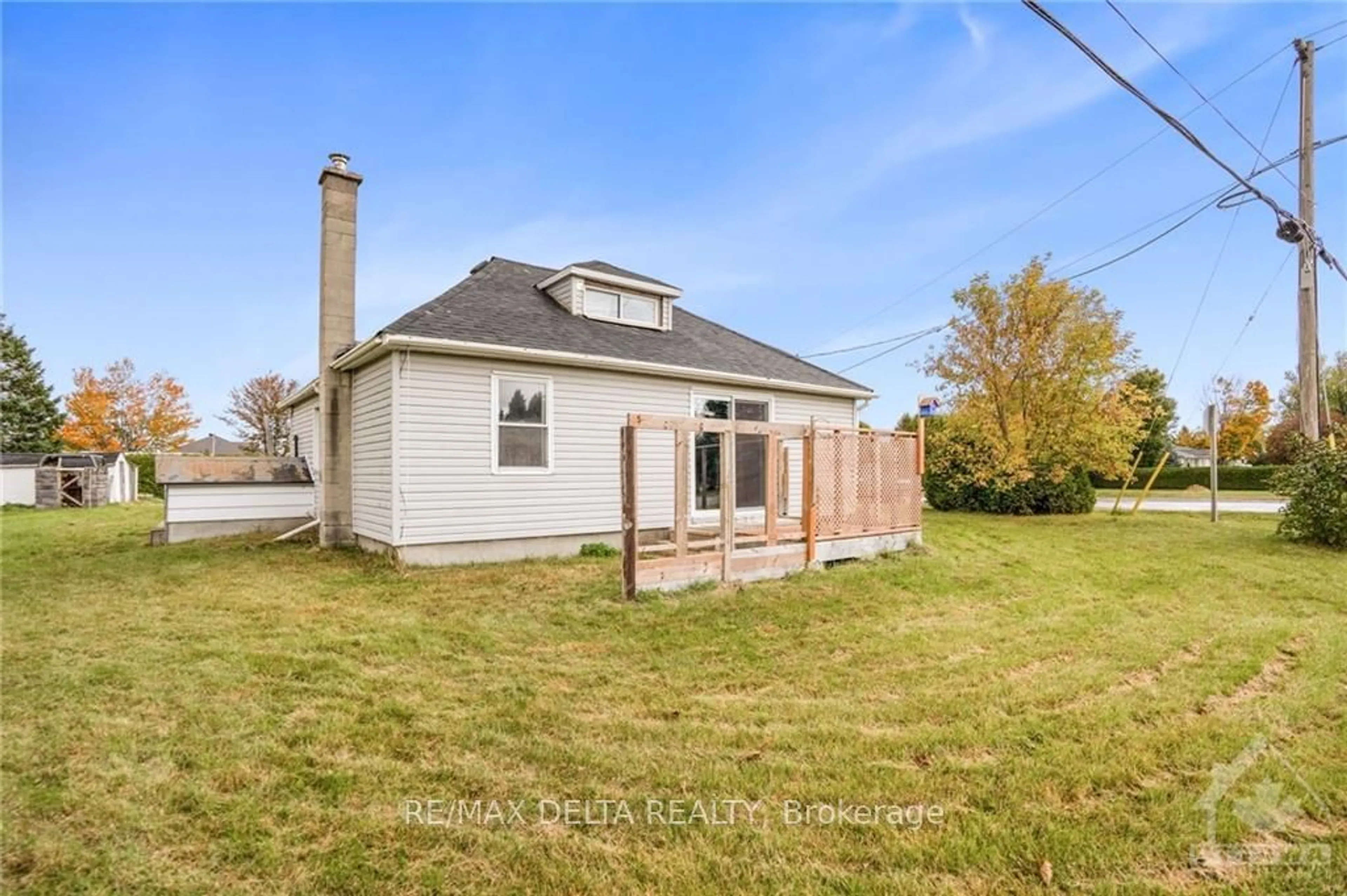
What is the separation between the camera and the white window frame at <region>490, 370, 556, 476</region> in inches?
320

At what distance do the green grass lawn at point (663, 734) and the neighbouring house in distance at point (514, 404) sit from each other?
5.78ft

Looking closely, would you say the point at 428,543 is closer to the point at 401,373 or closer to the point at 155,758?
the point at 401,373

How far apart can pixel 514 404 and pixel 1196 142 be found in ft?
28.6

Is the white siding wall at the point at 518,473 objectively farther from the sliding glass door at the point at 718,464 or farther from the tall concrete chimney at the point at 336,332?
the tall concrete chimney at the point at 336,332

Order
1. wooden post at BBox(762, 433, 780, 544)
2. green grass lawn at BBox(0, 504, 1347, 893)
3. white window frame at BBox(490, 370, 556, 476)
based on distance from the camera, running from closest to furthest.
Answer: green grass lawn at BBox(0, 504, 1347, 893) < wooden post at BBox(762, 433, 780, 544) < white window frame at BBox(490, 370, 556, 476)

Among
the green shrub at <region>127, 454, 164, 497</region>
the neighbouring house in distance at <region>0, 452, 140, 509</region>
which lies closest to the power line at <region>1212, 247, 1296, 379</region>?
the neighbouring house in distance at <region>0, 452, 140, 509</region>

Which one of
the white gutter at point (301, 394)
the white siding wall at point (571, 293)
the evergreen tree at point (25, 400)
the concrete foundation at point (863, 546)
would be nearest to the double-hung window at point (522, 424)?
the white siding wall at point (571, 293)

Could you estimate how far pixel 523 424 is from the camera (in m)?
8.39

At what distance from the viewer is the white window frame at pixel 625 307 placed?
33.7 ft

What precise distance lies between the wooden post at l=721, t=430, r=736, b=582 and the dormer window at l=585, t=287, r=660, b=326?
15.5 ft

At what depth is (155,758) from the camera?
2.77 m

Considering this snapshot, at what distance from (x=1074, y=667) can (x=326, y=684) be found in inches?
188

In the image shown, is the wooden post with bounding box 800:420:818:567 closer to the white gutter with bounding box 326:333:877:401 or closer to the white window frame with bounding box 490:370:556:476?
the white gutter with bounding box 326:333:877:401

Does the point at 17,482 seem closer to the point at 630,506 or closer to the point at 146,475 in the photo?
the point at 146,475
